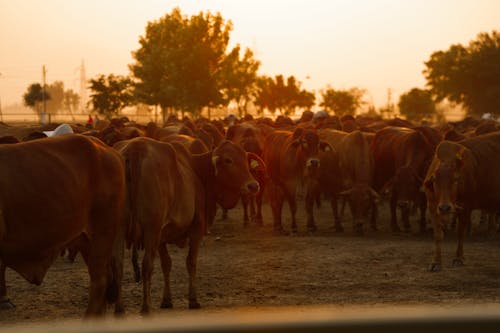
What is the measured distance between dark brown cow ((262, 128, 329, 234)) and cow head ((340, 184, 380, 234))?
98cm

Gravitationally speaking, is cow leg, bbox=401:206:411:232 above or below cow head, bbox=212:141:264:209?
below

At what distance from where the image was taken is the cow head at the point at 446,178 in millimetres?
10906

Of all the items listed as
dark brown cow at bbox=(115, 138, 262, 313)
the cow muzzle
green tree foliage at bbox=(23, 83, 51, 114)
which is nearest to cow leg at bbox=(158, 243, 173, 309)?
dark brown cow at bbox=(115, 138, 262, 313)

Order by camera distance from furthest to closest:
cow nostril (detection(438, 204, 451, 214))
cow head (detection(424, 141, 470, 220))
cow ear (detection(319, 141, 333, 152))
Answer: cow ear (detection(319, 141, 333, 152)), cow head (detection(424, 141, 470, 220)), cow nostril (detection(438, 204, 451, 214))

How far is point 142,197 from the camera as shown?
24.6 feet

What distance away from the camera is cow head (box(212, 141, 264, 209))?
927cm

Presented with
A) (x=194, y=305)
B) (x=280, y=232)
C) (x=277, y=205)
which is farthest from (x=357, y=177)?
(x=194, y=305)

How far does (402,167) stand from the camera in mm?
15234

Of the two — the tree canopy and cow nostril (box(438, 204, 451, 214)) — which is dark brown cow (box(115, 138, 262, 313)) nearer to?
cow nostril (box(438, 204, 451, 214))

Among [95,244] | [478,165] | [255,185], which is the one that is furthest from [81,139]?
[478,165]

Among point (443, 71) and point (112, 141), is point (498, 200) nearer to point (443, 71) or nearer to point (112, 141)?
point (112, 141)

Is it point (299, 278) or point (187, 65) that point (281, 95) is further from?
point (299, 278)

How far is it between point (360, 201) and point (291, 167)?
73.2 inches

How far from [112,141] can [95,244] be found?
6.39 m
